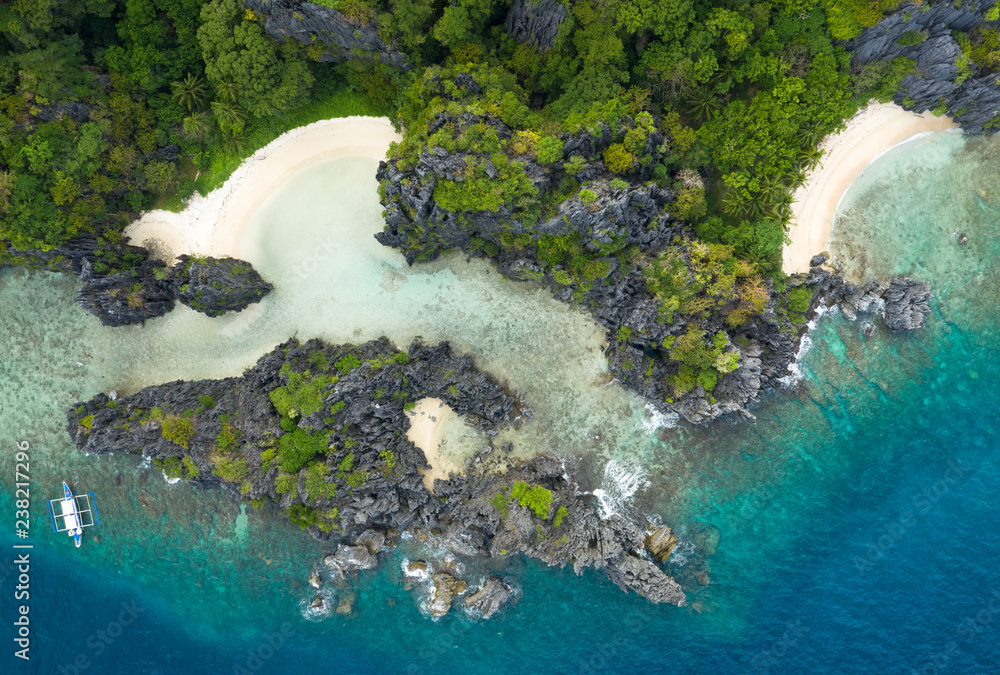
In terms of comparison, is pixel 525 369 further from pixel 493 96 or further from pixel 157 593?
pixel 157 593

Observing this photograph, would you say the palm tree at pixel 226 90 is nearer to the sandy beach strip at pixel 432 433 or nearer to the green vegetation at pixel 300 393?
the green vegetation at pixel 300 393

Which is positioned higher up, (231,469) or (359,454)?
(359,454)

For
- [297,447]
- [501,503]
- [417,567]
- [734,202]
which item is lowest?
[417,567]

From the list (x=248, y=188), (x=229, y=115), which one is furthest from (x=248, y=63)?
(x=248, y=188)

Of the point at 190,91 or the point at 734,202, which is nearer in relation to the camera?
the point at 190,91

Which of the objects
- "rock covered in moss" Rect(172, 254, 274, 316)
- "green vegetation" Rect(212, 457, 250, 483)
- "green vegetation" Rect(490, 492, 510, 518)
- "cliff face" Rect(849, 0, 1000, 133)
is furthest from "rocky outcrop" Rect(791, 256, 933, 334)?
"green vegetation" Rect(212, 457, 250, 483)

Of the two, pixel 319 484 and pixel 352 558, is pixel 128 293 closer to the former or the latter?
pixel 319 484

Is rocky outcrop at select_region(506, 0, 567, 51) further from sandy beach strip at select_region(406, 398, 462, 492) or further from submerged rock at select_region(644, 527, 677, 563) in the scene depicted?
submerged rock at select_region(644, 527, 677, 563)

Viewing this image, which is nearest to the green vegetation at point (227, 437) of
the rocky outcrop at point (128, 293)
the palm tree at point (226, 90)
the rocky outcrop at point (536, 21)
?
the rocky outcrop at point (128, 293)
